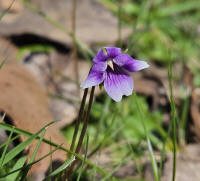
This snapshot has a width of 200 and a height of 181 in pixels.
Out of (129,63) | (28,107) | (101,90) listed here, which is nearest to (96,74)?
(129,63)

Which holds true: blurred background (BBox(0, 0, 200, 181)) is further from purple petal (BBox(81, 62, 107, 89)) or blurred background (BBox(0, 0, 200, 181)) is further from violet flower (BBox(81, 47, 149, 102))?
purple petal (BBox(81, 62, 107, 89))

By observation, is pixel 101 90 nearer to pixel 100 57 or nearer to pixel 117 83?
pixel 117 83

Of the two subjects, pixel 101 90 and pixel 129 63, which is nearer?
pixel 129 63

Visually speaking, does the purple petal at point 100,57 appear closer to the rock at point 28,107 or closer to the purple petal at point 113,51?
the purple petal at point 113,51

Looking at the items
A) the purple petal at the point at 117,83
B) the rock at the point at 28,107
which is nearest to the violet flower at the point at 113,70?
the purple petal at the point at 117,83

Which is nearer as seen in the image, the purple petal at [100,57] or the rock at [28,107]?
the purple petal at [100,57]

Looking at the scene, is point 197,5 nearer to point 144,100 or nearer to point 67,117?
point 144,100
